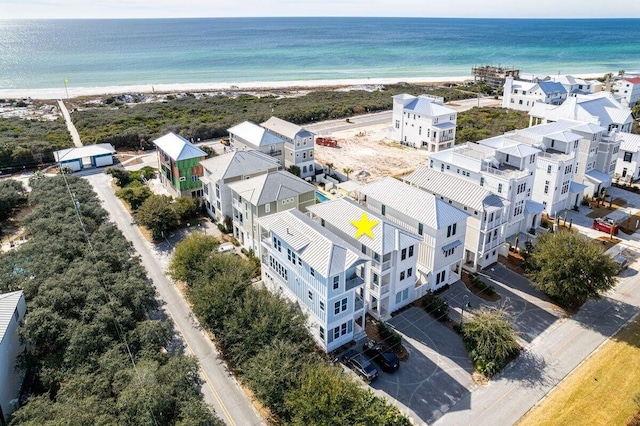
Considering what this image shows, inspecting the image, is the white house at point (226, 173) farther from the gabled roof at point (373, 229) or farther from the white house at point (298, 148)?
the gabled roof at point (373, 229)

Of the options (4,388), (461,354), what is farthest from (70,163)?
(461,354)

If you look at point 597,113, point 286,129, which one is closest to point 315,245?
point 286,129

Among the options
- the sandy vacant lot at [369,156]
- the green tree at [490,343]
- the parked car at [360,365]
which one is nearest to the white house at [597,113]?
the sandy vacant lot at [369,156]

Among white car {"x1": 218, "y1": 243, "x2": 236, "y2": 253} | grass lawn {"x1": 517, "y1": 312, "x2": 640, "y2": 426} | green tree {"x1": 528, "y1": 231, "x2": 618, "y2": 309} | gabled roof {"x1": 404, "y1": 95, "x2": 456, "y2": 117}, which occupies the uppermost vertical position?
gabled roof {"x1": 404, "y1": 95, "x2": 456, "y2": 117}

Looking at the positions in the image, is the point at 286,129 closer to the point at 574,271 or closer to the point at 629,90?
the point at 574,271

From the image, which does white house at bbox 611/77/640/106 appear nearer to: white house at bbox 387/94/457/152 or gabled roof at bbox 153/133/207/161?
white house at bbox 387/94/457/152

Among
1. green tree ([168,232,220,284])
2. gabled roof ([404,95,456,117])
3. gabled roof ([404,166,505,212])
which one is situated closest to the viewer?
green tree ([168,232,220,284])

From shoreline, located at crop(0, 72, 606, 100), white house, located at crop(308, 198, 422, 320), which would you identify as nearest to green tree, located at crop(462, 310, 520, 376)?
white house, located at crop(308, 198, 422, 320)
